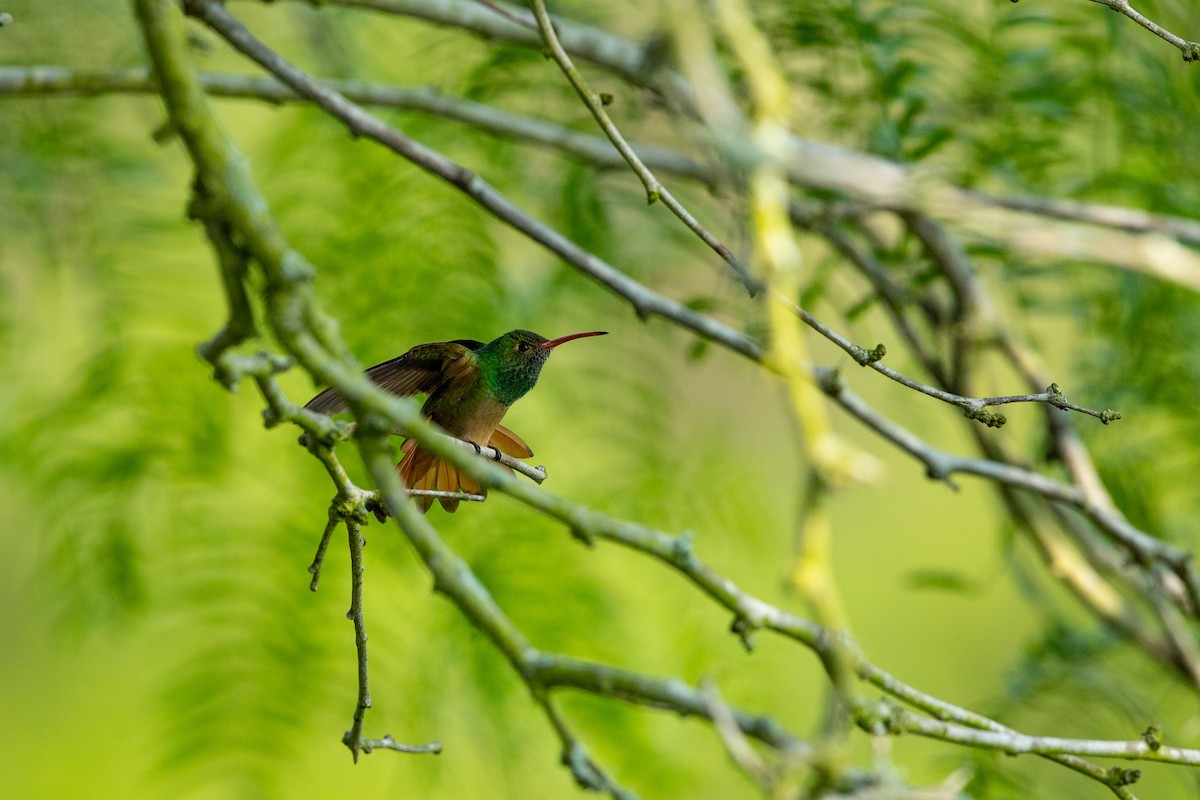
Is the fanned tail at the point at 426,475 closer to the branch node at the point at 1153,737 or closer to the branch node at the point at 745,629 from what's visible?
the branch node at the point at 745,629

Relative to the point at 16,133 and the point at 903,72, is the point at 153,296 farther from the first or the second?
the point at 903,72

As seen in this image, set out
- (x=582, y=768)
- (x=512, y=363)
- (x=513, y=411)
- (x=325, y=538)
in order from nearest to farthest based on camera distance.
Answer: (x=582, y=768) < (x=325, y=538) < (x=512, y=363) < (x=513, y=411)

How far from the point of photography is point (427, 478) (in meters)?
1.73

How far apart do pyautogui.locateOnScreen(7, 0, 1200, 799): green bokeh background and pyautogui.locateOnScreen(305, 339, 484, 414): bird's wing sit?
773 millimetres

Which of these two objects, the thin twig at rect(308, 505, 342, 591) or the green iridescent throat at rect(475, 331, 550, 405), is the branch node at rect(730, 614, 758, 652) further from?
the green iridescent throat at rect(475, 331, 550, 405)

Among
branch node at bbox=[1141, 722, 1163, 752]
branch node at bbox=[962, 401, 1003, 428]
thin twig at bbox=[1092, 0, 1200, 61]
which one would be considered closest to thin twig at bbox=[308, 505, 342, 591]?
branch node at bbox=[962, 401, 1003, 428]

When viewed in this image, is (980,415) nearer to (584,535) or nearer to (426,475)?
(584,535)

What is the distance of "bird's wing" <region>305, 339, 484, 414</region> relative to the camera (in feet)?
5.29

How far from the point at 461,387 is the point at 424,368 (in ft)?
0.23

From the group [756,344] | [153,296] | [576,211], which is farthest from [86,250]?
[756,344]

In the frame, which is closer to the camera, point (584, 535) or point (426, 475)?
point (584, 535)

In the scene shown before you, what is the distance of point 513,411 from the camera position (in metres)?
3.02

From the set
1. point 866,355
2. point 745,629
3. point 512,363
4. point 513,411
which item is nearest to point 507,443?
point 512,363

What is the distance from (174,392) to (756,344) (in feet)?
4.61
